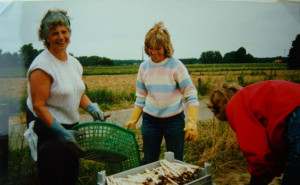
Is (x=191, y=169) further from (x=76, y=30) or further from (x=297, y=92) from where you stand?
(x=76, y=30)

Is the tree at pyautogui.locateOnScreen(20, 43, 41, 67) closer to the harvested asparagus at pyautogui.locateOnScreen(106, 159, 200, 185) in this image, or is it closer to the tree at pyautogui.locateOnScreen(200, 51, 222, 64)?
the harvested asparagus at pyautogui.locateOnScreen(106, 159, 200, 185)

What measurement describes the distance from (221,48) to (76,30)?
199 centimetres

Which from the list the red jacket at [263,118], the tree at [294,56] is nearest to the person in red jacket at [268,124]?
the red jacket at [263,118]

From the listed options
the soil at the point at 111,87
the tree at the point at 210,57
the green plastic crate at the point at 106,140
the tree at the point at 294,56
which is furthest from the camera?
the tree at the point at 294,56

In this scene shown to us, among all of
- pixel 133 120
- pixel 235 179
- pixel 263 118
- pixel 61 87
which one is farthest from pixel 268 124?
pixel 235 179

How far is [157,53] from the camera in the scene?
7.44 ft

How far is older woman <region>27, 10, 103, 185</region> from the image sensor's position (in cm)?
184

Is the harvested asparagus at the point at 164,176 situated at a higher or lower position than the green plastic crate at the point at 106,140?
lower

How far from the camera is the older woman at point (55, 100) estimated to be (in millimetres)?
1838

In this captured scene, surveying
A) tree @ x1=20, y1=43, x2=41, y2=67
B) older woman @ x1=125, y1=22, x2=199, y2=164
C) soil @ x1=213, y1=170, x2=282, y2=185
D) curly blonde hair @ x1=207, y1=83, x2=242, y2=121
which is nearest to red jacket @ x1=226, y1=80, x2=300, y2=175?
curly blonde hair @ x1=207, y1=83, x2=242, y2=121

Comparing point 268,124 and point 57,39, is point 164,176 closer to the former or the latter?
point 268,124

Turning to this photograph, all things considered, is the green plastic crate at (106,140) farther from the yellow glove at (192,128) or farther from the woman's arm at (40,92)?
the yellow glove at (192,128)

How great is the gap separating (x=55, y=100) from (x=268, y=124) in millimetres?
1337

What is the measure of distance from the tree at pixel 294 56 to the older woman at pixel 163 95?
241 cm
